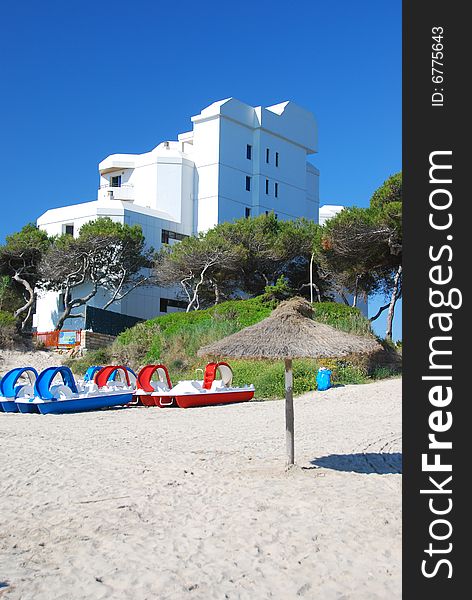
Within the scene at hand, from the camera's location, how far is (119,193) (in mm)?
46844

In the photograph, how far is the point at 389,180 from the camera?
30.4 m

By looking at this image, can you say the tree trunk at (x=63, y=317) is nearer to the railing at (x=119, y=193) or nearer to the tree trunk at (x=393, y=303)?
the railing at (x=119, y=193)

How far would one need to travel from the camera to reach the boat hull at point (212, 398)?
19.2m

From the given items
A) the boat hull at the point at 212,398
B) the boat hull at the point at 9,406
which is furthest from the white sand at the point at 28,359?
the boat hull at the point at 212,398

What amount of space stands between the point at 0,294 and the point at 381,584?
33190 millimetres

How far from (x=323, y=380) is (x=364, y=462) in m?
9.70

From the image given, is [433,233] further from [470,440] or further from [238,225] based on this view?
[238,225]

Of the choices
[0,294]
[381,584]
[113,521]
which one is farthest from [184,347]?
[381,584]

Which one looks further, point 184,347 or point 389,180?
point 389,180

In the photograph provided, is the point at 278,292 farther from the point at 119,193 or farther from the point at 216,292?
the point at 119,193

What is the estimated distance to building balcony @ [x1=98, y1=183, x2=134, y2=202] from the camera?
4647 cm

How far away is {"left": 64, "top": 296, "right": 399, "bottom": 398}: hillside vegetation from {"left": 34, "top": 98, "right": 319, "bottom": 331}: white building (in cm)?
1100

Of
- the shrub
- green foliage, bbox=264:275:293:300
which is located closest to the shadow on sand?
green foliage, bbox=264:275:293:300

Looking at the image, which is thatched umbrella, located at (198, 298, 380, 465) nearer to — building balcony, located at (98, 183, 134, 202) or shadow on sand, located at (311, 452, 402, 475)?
shadow on sand, located at (311, 452, 402, 475)
